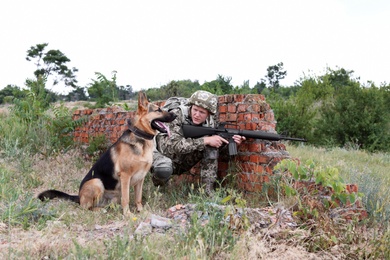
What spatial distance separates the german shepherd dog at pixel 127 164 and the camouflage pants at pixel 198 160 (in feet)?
1.48

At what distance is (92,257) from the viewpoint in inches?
99.4

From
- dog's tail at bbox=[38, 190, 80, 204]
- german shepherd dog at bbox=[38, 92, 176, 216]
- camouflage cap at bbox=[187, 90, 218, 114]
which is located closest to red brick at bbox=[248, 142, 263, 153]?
camouflage cap at bbox=[187, 90, 218, 114]

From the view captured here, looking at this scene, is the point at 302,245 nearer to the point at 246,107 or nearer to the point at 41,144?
the point at 246,107

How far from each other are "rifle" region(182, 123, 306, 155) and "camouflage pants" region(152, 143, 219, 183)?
0.26 metres

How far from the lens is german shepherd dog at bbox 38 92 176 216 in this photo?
14.3ft

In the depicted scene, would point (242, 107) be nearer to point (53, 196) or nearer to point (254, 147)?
point (254, 147)

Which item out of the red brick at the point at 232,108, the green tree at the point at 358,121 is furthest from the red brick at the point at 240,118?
the green tree at the point at 358,121

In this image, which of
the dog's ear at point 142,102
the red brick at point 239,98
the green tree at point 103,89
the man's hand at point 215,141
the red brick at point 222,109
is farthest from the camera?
the green tree at point 103,89

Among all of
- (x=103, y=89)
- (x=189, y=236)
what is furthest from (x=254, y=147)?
(x=103, y=89)

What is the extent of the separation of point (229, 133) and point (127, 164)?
4.37 feet

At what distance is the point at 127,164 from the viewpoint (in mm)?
4348

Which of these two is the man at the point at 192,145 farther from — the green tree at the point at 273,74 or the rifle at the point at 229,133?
the green tree at the point at 273,74

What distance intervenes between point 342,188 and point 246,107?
1824 mm

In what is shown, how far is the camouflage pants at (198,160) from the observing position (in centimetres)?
491
